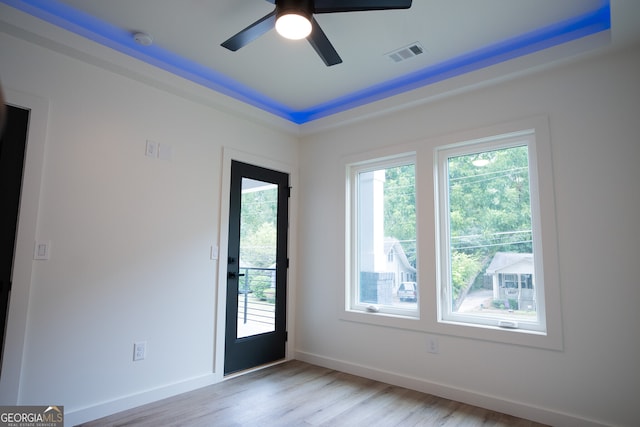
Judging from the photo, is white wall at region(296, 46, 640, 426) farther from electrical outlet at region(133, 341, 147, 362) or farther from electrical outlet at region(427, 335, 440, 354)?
electrical outlet at region(133, 341, 147, 362)

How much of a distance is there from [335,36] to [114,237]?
225 centimetres

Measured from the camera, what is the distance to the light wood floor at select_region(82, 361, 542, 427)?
2.62 meters

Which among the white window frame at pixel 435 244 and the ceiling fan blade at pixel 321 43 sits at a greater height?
the ceiling fan blade at pixel 321 43

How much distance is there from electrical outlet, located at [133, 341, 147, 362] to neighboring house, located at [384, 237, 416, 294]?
224 cm

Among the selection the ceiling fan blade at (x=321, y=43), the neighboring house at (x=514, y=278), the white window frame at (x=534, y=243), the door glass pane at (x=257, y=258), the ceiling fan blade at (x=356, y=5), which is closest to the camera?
the ceiling fan blade at (x=356, y=5)

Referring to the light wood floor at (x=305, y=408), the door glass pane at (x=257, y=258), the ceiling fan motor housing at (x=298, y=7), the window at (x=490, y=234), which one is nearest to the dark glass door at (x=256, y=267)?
the door glass pane at (x=257, y=258)

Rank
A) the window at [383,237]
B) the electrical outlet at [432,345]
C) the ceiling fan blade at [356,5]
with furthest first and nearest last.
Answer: the window at [383,237]
the electrical outlet at [432,345]
the ceiling fan blade at [356,5]

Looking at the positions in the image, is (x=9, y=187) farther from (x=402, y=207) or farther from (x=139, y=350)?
(x=402, y=207)

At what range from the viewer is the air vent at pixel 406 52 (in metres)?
2.88

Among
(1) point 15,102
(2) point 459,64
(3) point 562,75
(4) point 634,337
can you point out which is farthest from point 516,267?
(1) point 15,102

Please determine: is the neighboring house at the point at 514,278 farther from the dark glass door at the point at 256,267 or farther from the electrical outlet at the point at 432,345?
the dark glass door at the point at 256,267

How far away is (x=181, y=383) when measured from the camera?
3131mm

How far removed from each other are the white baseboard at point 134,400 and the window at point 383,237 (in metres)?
1.56

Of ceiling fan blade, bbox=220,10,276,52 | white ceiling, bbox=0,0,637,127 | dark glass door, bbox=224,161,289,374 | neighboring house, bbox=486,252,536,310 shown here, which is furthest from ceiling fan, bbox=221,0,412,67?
neighboring house, bbox=486,252,536,310
